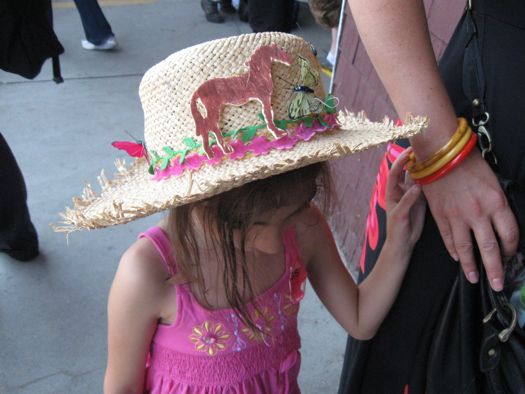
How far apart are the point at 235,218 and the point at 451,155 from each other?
0.41m

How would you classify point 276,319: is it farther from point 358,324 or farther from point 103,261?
point 103,261

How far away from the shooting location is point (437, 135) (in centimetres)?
92

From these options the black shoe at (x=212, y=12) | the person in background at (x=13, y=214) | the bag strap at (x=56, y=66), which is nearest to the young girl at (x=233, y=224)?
the person in background at (x=13, y=214)

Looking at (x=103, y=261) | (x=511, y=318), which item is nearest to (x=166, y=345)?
(x=511, y=318)

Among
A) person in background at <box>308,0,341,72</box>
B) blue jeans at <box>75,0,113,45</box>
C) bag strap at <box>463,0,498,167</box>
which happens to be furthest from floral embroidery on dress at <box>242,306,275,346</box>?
blue jeans at <box>75,0,113,45</box>

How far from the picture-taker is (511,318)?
90 cm

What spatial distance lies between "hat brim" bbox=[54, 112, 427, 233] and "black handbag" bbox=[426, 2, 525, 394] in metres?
0.16

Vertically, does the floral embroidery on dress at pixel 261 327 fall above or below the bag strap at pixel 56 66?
→ above

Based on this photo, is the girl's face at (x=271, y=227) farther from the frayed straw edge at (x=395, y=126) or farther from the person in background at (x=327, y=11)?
the person in background at (x=327, y=11)

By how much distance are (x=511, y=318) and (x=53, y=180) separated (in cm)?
309

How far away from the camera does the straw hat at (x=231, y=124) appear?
869 mm

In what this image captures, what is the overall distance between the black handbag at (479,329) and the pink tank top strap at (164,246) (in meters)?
0.56

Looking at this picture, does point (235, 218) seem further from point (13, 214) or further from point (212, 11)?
point (212, 11)

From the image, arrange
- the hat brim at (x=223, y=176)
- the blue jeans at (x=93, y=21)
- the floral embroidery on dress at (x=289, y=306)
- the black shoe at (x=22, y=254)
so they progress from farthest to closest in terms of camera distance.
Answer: the blue jeans at (x=93, y=21) < the black shoe at (x=22, y=254) < the floral embroidery on dress at (x=289, y=306) < the hat brim at (x=223, y=176)
